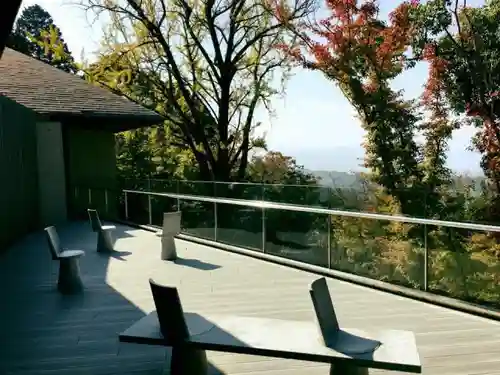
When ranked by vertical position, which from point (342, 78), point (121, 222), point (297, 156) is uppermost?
point (342, 78)

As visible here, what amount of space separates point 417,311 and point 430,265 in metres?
0.95

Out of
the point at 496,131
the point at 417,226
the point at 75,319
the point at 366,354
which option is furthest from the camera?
the point at 496,131

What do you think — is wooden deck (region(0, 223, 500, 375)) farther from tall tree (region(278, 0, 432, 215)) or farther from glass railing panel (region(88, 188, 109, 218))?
tall tree (region(278, 0, 432, 215))

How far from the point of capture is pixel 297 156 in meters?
24.5

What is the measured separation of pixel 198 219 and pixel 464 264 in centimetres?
574

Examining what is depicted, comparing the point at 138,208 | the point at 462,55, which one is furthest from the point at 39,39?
the point at 462,55

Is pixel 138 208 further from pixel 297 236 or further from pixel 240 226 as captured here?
pixel 297 236

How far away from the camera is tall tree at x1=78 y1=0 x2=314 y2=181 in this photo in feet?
70.3

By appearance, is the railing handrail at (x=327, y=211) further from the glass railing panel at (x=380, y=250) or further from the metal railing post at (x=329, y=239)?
the glass railing panel at (x=380, y=250)

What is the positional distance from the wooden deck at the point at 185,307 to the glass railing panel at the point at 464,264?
49 cm

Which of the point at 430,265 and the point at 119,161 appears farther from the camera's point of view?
the point at 119,161

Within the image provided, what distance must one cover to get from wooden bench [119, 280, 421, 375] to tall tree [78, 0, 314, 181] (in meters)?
17.7

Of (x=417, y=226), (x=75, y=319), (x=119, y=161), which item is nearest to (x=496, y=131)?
(x=417, y=226)

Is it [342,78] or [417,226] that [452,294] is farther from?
[342,78]
